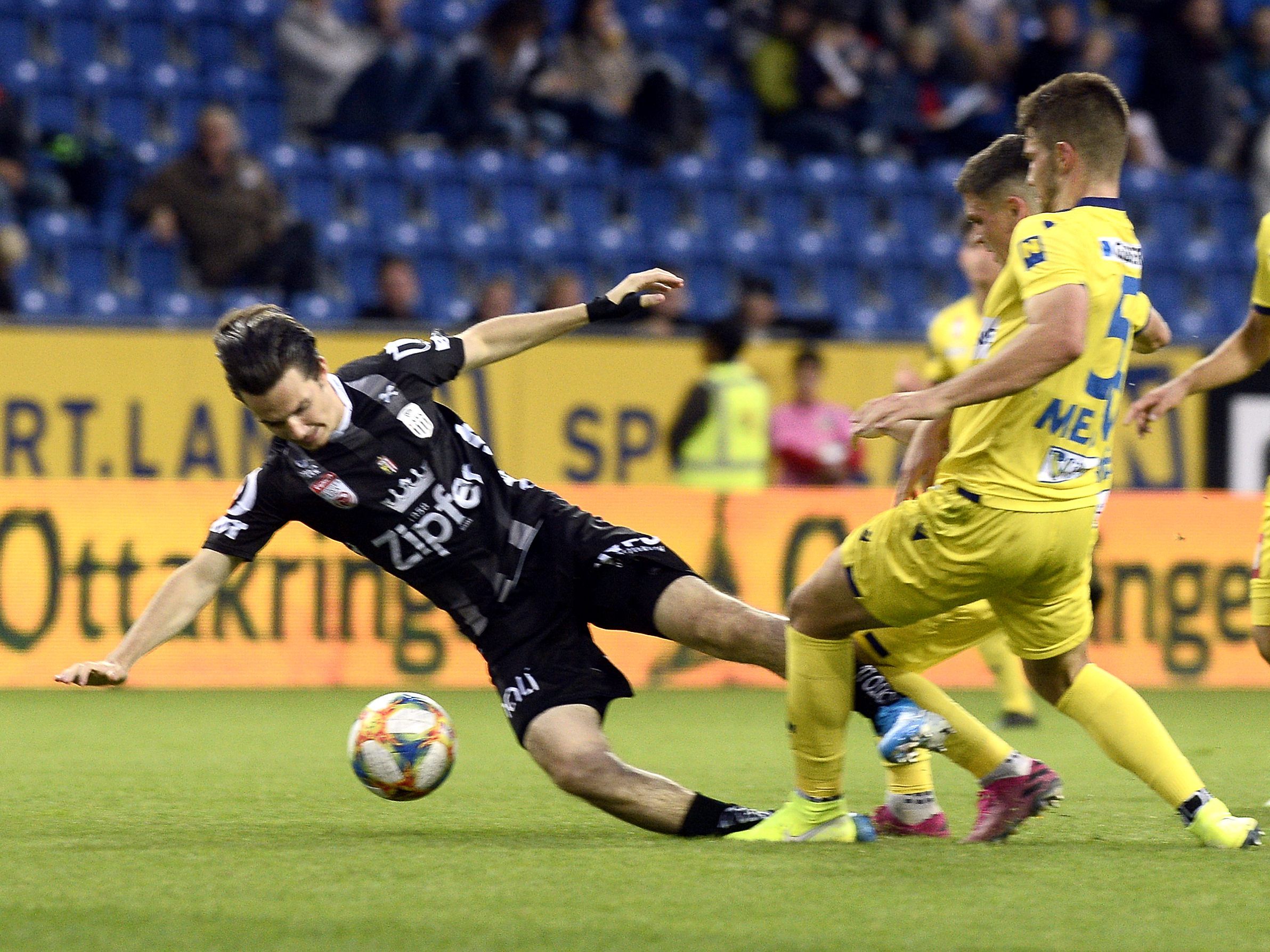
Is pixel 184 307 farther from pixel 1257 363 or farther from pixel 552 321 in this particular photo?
pixel 1257 363

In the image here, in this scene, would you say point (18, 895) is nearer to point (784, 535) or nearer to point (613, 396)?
point (784, 535)

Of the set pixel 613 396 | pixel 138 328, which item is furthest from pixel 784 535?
pixel 138 328

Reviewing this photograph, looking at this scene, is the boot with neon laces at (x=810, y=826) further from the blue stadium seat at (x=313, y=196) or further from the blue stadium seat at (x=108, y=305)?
the blue stadium seat at (x=313, y=196)

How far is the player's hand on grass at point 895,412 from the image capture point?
4.43 meters

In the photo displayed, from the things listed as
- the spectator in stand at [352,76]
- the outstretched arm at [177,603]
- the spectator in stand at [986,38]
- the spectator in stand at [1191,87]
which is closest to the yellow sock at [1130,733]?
the outstretched arm at [177,603]

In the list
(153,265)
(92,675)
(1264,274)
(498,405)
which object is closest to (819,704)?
(92,675)

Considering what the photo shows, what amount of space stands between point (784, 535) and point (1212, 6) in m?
7.67

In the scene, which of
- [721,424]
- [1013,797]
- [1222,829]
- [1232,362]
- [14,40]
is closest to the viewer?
[1222,829]

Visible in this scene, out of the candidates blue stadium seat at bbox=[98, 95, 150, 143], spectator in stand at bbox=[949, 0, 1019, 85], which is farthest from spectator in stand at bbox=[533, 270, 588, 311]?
spectator in stand at bbox=[949, 0, 1019, 85]

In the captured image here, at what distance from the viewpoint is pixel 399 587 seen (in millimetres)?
10320

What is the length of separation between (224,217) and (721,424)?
3632mm

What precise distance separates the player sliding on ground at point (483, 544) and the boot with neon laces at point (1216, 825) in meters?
0.83

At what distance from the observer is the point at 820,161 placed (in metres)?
15.4

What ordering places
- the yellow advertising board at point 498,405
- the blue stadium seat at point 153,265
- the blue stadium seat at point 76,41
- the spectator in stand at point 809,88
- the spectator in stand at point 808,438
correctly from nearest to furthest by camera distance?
the yellow advertising board at point 498,405 < the spectator in stand at point 808,438 < the blue stadium seat at point 153,265 < the blue stadium seat at point 76,41 < the spectator in stand at point 809,88
